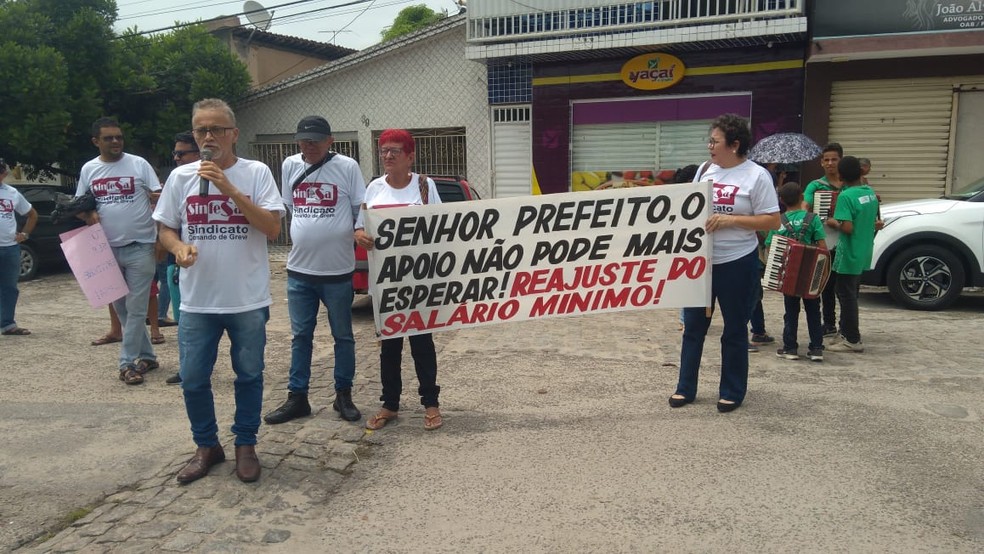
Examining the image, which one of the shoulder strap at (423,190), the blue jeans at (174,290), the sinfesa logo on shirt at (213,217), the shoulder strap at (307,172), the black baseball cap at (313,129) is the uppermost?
the black baseball cap at (313,129)

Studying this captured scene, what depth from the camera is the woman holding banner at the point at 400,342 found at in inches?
173

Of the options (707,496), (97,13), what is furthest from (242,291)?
(97,13)

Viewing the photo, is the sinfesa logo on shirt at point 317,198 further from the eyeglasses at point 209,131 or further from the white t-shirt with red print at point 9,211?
the white t-shirt with red print at point 9,211

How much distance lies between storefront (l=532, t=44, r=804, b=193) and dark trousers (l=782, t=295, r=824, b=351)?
6.85 metres

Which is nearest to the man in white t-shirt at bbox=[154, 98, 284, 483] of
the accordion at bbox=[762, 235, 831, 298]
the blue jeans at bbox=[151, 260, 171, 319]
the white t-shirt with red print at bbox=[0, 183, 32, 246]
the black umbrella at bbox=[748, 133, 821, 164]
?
the blue jeans at bbox=[151, 260, 171, 319]

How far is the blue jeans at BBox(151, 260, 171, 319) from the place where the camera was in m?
6.98

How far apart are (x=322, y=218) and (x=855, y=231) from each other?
4632mm

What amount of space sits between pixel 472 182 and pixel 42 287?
304 inches

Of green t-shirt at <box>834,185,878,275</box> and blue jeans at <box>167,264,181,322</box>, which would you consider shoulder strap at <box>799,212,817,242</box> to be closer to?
green t-shirt at <box>834,185,878,275</box>

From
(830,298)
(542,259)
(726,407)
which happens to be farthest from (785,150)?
(542,259)

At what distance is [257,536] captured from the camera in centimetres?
322

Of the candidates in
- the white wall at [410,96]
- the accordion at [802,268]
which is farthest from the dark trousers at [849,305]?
the white wall at [410,96]

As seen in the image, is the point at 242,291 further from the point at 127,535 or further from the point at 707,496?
the point at 707,496

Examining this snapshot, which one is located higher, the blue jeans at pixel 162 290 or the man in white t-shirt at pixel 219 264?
the man in white t-shirt at pixel 219 264
